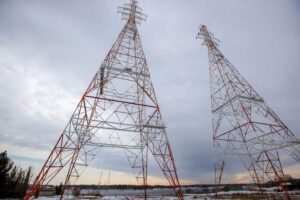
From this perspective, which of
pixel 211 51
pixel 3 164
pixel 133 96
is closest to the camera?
pixel 133 96

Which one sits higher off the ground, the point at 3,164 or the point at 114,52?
the point at 114,52

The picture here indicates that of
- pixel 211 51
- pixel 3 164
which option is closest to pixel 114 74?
pixel 211 51

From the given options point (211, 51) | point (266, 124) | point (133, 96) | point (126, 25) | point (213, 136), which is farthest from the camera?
point (211, 51)

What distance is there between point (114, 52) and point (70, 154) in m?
10.2

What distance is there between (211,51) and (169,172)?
20.0m

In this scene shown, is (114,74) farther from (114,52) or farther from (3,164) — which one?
(3,164)

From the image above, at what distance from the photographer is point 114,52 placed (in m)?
19.2

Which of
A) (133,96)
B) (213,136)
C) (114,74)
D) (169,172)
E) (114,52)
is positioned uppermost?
(114,52)

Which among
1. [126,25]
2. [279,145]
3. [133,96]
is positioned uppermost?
[126,25]

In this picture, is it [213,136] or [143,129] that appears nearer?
[143,129]

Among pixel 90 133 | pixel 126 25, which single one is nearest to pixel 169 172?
pixel 90 133

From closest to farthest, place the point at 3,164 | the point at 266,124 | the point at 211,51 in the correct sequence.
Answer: the point at 266,124 → the point at 3,164 → the point at 211,51

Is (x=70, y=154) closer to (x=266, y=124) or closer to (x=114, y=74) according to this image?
(x=114, y=74)

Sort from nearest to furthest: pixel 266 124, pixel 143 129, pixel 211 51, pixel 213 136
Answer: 1. pixel 143 129
2. pixel 266 124
3. pixel 213 136
4. pixel 211 51
